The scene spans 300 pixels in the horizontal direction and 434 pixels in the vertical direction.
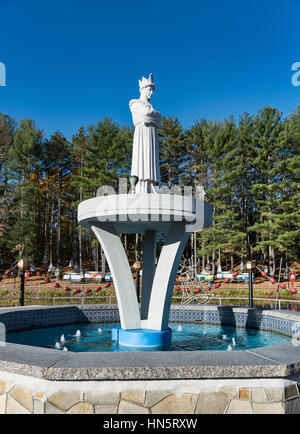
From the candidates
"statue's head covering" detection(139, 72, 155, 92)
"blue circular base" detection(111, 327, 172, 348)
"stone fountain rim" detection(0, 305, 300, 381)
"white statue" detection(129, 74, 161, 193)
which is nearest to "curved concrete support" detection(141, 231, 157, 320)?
"blue circular base" detection(111, 327, 172, 348)

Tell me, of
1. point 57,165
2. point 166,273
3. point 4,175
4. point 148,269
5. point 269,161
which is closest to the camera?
point 166,273

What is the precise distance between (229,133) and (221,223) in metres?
10.2

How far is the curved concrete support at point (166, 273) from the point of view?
8.77m

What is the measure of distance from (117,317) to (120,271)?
4.70 m

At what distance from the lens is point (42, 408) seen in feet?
13.5

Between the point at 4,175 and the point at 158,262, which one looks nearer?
the point at 158,262

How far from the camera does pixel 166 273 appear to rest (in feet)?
29.0

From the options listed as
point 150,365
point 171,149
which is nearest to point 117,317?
point 150,365

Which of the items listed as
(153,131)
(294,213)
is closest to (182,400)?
(153,131)

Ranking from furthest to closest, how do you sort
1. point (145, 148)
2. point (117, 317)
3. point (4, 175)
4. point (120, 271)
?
point (4, 175)
point (117, 317)
point (145, 148)
point (120, 271)

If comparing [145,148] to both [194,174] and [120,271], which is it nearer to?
[120,271]

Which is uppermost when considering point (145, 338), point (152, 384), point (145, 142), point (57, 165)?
point (57, 165)

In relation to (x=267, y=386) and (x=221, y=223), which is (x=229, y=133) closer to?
(x=221, y=223)

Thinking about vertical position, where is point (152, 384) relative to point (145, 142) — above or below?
below
